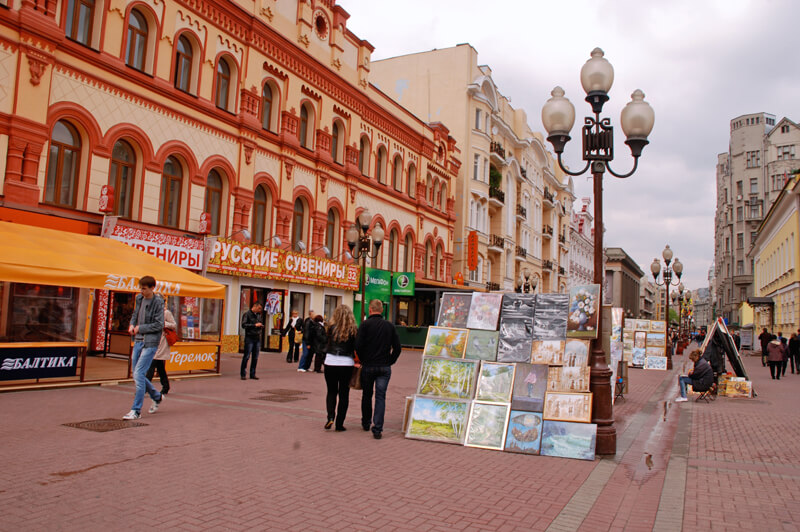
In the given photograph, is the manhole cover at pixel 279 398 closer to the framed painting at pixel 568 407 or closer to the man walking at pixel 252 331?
the man walking at pixel 252 331

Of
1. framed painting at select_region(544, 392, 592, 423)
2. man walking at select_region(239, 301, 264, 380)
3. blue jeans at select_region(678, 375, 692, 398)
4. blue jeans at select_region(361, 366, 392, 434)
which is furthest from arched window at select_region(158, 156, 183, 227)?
blue jeans at select_region(678, 375, 692, 398)

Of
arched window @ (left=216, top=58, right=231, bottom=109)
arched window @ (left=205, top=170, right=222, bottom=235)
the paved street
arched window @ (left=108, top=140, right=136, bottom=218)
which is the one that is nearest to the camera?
the paved street

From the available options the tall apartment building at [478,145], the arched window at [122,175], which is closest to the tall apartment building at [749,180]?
the tall apartment building at [478,145]

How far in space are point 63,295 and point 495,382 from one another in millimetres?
10018

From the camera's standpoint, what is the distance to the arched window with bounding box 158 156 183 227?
19.0 metres

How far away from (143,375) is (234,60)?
1595 centimetres

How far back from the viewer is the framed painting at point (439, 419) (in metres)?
8.12

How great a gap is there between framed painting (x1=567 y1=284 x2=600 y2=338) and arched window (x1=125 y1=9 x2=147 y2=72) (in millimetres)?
15584

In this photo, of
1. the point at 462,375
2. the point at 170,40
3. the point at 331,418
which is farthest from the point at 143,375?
the point at 170,40

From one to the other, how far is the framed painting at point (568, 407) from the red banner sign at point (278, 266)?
48.1 ft

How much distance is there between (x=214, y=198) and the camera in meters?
21.1

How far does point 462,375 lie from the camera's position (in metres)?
8.65

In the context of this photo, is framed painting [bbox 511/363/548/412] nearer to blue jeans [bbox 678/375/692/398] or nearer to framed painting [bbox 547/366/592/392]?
framed painting [bbox 547/366/592/392]

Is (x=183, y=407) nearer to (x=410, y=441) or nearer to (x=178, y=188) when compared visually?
(x=410, y=441)
